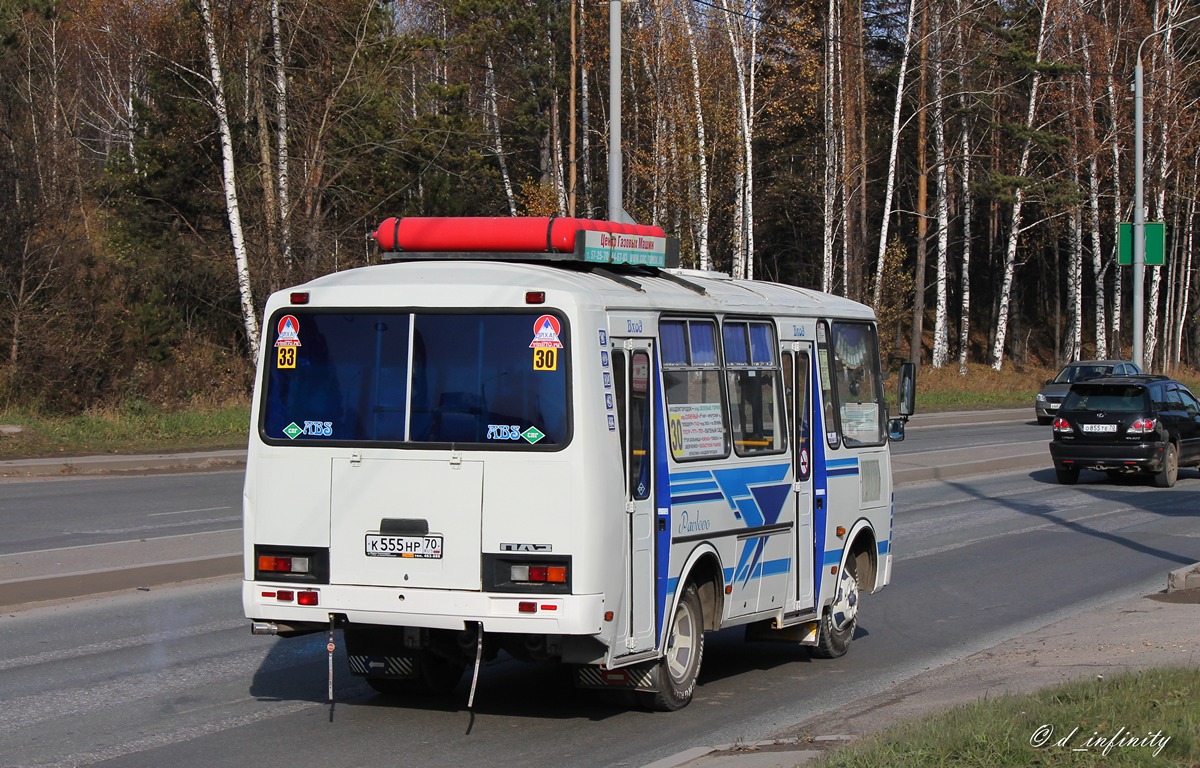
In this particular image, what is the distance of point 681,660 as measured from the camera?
845cm

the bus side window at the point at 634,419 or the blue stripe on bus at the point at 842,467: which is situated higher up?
the bus side window at the point at 634,419

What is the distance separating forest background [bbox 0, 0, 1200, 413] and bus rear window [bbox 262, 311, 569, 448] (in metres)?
14.4

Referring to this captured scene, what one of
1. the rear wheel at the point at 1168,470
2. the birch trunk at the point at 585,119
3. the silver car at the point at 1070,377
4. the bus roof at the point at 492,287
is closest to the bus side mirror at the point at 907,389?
the bus roof at the point at 492,287

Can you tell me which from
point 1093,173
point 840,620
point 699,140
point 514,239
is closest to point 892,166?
point 699,140

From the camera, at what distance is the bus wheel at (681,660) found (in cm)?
822

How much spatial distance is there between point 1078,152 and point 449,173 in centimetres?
3274

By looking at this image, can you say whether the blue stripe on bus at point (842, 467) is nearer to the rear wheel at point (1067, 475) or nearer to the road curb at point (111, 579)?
the road curb at point (111, 579)

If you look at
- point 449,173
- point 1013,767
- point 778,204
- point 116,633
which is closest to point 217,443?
point 449,173

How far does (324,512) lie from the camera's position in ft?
25.3

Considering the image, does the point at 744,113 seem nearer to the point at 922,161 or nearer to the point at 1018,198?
Result: the point at 922,161

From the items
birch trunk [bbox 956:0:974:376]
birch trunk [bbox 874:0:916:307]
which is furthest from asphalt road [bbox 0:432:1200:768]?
birch trunk [bbox 956:0:974:376]

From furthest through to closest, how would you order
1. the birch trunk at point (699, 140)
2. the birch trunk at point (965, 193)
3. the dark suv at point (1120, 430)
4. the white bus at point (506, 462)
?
the birch trunk at point (965, 193) < the birch trunk at point (699, 140) < the dark suv at point (1120, 430) < the white bus at point (506, 462)

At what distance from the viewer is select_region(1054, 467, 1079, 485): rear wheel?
24.5m

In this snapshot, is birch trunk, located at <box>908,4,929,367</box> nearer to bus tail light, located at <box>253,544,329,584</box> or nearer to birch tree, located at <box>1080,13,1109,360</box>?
birch tree, located at <box>1080,13,1109,360</box>
